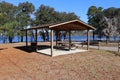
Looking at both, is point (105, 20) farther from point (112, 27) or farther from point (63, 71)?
point (63, 71)

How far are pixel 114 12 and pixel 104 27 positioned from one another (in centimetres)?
796

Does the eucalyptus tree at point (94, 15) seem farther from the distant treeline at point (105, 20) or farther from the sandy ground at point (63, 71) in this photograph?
the sandy ground at point (63, 71)

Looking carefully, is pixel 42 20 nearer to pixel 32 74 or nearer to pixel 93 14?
pixel 93 14

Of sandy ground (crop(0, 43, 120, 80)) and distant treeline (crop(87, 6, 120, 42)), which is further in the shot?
distant treeline (crop(87, 6, 120, 42))

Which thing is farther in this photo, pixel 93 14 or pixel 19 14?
pixel 93 14

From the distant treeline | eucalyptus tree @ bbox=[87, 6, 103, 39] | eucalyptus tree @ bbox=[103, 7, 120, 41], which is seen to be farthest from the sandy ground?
eucalyptus tree @ bbox=[87, 6, 103, 39]

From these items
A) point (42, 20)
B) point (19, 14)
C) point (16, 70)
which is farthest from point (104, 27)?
point (16, 70)

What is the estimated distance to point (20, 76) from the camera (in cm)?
992

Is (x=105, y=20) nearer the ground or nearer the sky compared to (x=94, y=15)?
nearer the ground

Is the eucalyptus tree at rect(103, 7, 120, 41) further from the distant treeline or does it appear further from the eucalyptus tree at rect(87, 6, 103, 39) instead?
the eucalyptus tree at rect(87, 6, 103, 39)

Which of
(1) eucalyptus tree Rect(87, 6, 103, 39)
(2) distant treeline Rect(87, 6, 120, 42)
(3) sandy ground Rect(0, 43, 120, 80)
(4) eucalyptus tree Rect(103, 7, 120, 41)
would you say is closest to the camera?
(3) sandy ground Rect(0, 43, 120, 80)

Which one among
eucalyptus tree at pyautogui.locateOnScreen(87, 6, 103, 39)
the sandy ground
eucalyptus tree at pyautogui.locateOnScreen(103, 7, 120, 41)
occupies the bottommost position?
the sandy ground

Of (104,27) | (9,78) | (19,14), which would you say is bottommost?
(9,78)

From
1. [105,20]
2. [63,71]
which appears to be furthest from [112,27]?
[63,71]
